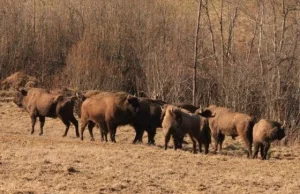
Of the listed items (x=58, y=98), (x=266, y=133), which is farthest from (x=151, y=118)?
(x=266, y=133)

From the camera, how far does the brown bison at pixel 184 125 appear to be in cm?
1727

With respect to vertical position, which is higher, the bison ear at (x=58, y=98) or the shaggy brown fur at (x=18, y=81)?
the bison ear at (x=58, y=98)

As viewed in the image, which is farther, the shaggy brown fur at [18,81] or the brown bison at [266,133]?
the shaggy brown fur at [18,81]

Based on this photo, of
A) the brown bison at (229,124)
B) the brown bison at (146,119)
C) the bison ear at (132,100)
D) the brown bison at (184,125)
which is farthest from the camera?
the brown bison at (146,119)

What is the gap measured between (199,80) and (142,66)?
372 cm

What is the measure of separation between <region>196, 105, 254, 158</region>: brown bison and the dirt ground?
3195 millimetres

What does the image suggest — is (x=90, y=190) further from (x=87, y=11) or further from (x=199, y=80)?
(x=87, y=11)

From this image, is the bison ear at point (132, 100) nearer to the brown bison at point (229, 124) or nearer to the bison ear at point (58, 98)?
the brown bison at point (229, 124)

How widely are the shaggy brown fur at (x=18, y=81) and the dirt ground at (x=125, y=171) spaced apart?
15678mm

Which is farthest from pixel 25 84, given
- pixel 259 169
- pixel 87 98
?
pixel 259 169

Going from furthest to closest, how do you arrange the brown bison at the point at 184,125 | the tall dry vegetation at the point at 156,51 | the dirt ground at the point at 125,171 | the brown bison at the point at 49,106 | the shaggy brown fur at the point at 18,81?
the shaggy brown fur at the point at 18,81 < the tall dry vegetation at the point at 156,51 < the brown bison at the point at 49,106 < the brown bison at the point at 184,125 < the dirt ground at the point at 125,171

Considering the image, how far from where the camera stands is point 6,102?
29.5 metres

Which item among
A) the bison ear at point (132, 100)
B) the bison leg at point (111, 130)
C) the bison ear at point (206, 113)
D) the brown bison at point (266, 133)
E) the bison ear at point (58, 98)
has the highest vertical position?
the bison ear at point (132, 100)

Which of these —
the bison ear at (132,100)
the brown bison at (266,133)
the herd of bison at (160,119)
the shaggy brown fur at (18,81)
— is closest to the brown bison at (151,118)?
the herd of bison at (160,119)
